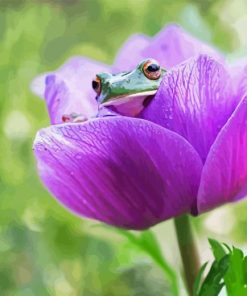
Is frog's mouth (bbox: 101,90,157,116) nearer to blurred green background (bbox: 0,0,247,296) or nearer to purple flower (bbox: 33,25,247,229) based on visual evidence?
purple flower (bbox: 33,25,247,229)

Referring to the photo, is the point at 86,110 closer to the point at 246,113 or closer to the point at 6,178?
the point at 246,113

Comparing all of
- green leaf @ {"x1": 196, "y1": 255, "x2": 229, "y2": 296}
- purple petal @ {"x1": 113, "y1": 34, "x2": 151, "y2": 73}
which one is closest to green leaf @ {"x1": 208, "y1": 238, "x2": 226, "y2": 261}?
green leaf @ {"x1": 196, "y1": 255, "x2": 229, "y2": 296}

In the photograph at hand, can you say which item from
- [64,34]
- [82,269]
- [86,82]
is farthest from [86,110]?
[64,34]

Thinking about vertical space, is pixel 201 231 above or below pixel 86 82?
below

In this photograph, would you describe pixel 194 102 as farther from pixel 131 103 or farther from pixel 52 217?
pixel 52 217

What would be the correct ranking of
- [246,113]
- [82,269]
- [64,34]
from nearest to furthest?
1. [246,113]
2. [82,269]
3. [64,34]

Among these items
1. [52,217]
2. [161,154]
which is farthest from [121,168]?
[52,217]

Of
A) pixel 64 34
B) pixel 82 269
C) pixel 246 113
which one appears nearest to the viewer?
pixel 246 113

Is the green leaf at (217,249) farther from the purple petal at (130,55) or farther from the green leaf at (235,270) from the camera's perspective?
the purple petal at (130,55)

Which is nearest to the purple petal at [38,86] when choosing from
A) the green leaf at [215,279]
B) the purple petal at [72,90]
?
the purple petal at [72,90]
